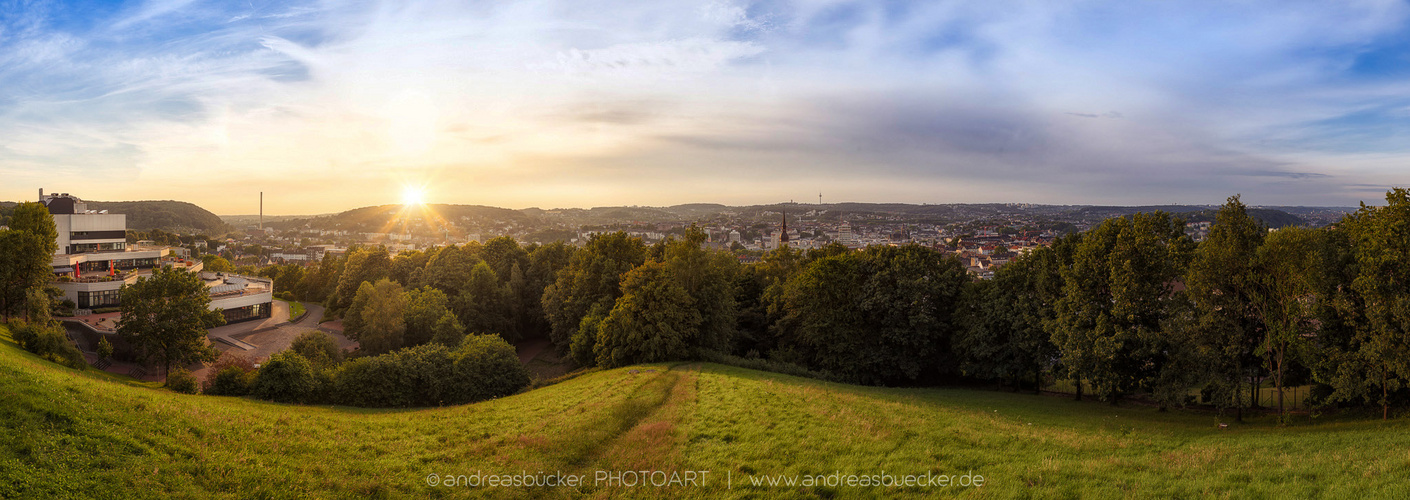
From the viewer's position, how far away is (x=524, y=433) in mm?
16766

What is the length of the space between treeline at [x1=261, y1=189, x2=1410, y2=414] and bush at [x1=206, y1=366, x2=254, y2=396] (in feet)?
34.7

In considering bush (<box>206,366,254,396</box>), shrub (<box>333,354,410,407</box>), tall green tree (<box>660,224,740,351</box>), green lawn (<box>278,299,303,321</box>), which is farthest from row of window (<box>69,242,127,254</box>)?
tall green tree (<box>660,224,740,351</box>)

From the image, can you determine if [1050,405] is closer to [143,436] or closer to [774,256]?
[774,256]

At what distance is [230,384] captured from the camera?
2584 cm

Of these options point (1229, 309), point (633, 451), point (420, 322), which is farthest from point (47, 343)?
point (1229, 309)

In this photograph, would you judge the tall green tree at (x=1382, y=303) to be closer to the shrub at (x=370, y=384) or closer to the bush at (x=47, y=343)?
the shrub at (x=370, y=384)

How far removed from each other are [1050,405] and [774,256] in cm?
2784

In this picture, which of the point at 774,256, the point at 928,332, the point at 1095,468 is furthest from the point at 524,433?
the point at 774,256

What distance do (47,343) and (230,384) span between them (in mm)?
12148

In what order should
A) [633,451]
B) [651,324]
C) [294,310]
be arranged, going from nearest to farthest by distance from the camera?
[633,451] < [651,324] < [294,310]

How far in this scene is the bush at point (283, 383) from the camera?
25703 mm

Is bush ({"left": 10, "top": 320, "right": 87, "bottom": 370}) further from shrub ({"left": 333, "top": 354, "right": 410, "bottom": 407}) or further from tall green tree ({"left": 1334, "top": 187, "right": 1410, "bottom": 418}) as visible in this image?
tall green tree ({"left": 1334, "top": 187, "right": 1410, "bottom": 418})

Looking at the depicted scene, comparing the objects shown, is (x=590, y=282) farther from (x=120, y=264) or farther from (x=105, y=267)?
(x=120, y=264)

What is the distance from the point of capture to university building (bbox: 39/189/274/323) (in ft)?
164
